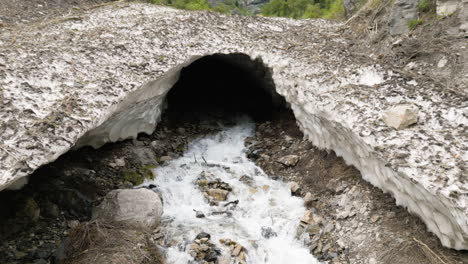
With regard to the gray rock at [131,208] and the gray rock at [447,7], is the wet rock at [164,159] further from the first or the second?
the gray rock at [447,7]

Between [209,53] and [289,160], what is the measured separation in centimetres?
337

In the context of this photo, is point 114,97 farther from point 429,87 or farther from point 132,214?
point 429,87

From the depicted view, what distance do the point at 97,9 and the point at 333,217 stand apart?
9.26m

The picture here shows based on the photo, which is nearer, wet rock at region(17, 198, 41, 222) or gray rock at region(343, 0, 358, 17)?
wet rock at region(17, 198, 41, 222)

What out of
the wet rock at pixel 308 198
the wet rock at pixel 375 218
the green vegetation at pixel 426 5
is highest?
the green vegetation at pixel 426 5

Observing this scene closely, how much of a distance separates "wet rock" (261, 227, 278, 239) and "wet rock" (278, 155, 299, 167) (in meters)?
2.06

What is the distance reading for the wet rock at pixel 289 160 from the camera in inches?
329

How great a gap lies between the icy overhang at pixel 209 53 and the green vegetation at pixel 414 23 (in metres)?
1.35

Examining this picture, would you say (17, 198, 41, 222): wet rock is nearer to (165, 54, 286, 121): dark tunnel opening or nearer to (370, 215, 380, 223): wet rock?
(165, 54, 286, 121): dark tunnel opening

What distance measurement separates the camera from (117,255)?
17.9 ft

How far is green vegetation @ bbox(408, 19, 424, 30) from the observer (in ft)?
26.3

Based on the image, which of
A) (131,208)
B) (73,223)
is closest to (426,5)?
(131,208)

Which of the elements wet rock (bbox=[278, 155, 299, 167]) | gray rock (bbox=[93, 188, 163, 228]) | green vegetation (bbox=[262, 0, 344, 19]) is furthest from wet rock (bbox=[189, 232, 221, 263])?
green vegetation (bbox=[262, 0, 344, 19])

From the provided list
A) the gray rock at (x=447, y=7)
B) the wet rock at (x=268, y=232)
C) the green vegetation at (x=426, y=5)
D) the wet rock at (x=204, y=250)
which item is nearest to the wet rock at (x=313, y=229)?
the wet rock at (x=268, y=232)
